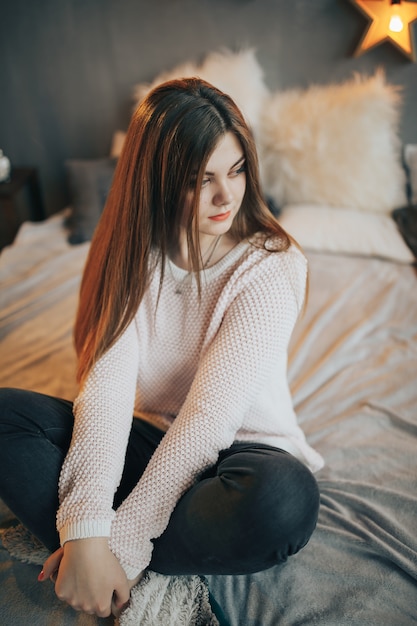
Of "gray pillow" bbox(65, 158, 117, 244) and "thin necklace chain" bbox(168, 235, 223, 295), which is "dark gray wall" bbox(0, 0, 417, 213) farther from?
"thin necklace chain" bbox(168, 235, 223, 295)

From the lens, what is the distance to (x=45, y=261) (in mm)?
1873

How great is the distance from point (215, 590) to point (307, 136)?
158cm

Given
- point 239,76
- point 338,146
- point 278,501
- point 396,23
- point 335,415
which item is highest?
point 396,23

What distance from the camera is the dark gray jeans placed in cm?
73

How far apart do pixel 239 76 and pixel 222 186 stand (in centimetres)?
137

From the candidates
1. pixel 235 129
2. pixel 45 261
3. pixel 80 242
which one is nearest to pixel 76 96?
pixel 80 242

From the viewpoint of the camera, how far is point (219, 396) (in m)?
0.85

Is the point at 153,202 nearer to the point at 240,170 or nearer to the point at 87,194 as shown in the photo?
the point at 240,170

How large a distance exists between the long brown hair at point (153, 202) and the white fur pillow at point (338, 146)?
108cm

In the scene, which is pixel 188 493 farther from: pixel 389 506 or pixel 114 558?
pixel 389 506

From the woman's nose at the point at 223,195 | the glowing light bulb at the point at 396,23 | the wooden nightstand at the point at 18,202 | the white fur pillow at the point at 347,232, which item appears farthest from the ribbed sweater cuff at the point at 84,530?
the glowing light bulb at the point at 396,23

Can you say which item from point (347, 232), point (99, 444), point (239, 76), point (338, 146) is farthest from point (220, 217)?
point (239, 76)

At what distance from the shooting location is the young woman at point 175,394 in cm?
76

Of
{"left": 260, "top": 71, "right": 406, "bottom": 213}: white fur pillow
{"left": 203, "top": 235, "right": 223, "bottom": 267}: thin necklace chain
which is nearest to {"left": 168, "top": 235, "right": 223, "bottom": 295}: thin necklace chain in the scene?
{"left": 203, "top": 235, "right": 223, "bottom": 267}: thin necklace chain
